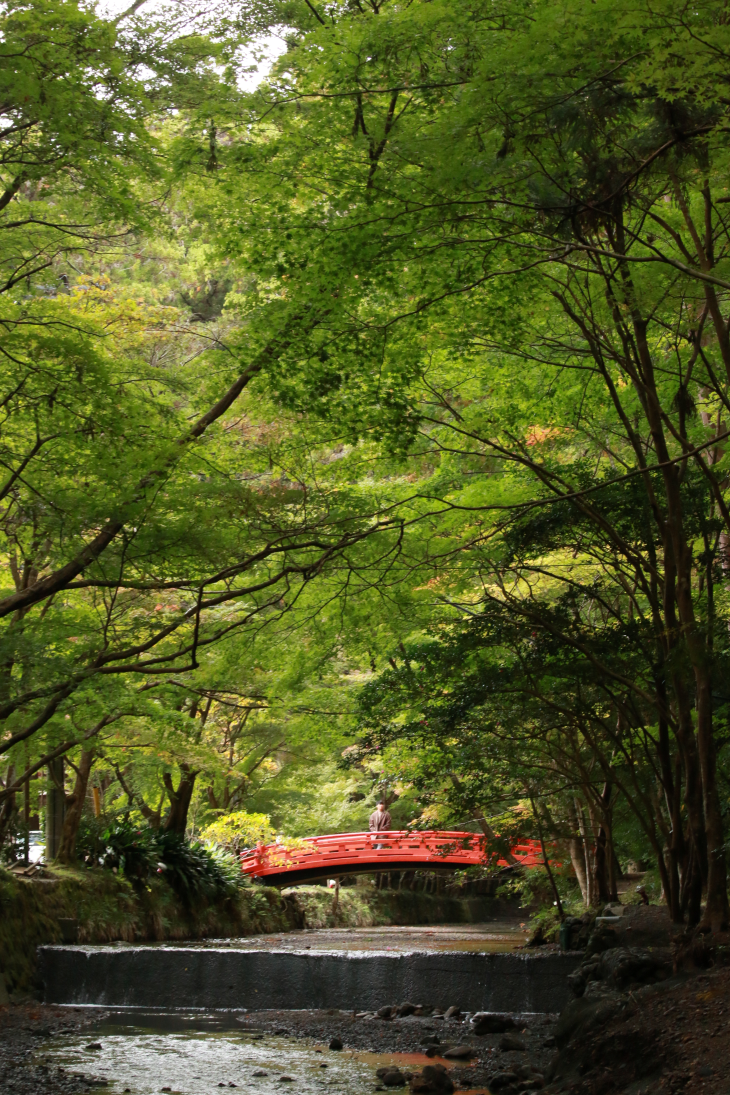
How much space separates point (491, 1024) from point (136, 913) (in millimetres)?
7168

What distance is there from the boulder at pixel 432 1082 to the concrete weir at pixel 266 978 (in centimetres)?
341

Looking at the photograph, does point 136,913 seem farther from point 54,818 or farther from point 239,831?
point 239,831

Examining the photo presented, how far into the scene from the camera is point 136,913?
1393cm

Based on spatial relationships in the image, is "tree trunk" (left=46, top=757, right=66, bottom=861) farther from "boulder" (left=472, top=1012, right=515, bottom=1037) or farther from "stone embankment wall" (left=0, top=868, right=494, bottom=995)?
"boulder" (left=472, top=1012, right=515, bottom=1037)

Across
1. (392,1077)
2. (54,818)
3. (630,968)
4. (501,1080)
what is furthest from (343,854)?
(630,968)

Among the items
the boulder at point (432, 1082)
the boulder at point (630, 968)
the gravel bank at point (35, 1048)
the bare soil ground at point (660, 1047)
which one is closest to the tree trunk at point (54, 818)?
the gravel bank at point (35, 1048)

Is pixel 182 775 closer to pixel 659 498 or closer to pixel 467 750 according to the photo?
pixel 467 750

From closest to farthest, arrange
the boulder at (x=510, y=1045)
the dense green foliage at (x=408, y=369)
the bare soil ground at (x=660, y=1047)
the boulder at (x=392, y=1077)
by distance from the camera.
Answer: the bare soil ground at (x=660, y=1047) → the dense green foliage at (x=408, y=369) → the boulder at (x=392, y=1077) → the boulder at (x=510, y=1045)

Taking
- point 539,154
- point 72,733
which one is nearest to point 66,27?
point 539,154

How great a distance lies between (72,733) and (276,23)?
7346 mm

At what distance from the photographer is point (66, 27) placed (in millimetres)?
6293

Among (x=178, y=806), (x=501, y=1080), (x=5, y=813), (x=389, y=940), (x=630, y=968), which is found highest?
(x=5, y=813)

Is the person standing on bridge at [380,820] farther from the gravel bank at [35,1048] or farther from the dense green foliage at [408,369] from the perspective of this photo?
the gravel bank at [35,1048]

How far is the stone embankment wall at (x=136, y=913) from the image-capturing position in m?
11.2
